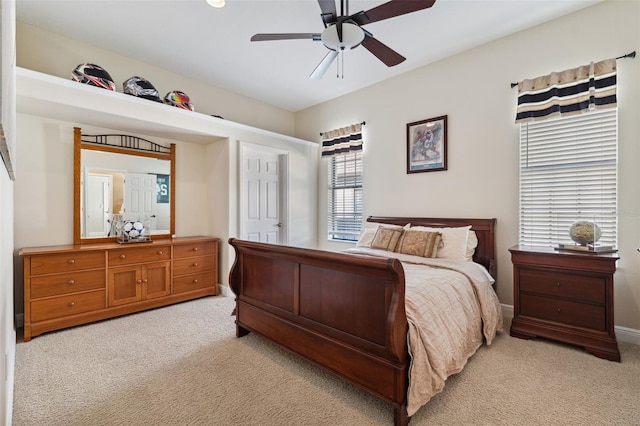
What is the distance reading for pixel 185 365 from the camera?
2.37 metres

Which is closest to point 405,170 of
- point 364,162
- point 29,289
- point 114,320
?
point 364,162

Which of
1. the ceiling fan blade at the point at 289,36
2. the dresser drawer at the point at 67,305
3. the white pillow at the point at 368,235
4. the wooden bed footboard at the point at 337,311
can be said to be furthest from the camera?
the white pillow at the point at 368,235

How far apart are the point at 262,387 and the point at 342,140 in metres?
3.82

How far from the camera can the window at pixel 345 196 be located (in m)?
4.84

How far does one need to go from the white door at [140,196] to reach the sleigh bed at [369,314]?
6.14 ft

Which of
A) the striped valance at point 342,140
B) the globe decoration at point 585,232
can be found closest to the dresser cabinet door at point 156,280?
the striped valance at point 342,140

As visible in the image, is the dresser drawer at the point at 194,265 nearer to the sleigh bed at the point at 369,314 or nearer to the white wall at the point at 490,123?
the sleigh bed at the point at 369,314

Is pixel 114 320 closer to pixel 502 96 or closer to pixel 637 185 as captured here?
pixel 502 96

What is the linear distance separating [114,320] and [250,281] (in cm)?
176

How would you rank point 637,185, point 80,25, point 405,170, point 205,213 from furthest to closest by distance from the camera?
point 205,213
point 405,170
point 80,25
point 637,185

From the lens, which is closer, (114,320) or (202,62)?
(114,320)

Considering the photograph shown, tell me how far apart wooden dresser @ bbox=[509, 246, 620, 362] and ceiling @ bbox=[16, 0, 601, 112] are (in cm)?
235

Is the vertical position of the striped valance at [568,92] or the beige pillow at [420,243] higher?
the striped valance at [568,92]

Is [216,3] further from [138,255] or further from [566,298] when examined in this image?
[566,298]
